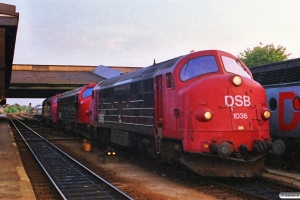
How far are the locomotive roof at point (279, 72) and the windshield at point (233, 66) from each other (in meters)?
2.27

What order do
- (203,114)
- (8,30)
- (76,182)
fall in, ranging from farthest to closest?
(8,30) < (76,182) < (203,114)

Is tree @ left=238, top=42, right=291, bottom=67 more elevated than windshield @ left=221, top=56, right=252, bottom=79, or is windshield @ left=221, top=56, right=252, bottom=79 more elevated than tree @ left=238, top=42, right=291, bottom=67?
tree @ left=238, top=42, right=291, bottom=67

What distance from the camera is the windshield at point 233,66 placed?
985 cm

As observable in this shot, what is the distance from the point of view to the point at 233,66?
10.1 metres

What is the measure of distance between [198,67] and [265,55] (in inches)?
1459

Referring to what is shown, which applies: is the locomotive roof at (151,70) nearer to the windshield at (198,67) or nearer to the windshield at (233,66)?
the windshield at (198,67)

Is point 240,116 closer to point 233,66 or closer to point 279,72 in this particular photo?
point 233,66

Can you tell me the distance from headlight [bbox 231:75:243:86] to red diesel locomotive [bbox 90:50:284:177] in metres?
0.02

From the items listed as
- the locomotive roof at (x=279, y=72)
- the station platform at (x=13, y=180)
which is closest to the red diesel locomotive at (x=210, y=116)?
the locomotive roof at (x=279, y=72)

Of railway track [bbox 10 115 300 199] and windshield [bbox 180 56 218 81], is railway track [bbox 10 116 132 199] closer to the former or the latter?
railway track [bbox 10 115 300 199]

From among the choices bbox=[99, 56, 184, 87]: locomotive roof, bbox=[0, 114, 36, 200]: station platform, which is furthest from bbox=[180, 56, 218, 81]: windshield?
bbox=[0, 114, 36, 200]: station platform

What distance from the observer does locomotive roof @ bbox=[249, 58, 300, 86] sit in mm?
11750

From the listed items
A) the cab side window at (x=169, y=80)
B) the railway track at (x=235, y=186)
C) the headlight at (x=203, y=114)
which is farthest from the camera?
the cab side window at (x=169, y=80)

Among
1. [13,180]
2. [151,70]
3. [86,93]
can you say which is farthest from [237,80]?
[86,93]
